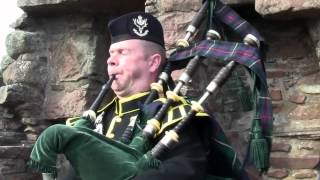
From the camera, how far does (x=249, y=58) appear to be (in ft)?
9.25

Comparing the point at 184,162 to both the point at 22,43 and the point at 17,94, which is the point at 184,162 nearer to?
the point at 17,94

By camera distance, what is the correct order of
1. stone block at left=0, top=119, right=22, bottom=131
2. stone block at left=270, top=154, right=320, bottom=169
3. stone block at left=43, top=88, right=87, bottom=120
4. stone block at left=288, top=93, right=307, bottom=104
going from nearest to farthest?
stone block at left=270, top=154, right=320, bottom=169 → stone block at left=288, top=93, right=307, bottom=104 → stone block at left=43, top=88, right=87, bottom=120 → stone block at left=0, top=119, right=22, bottom=131

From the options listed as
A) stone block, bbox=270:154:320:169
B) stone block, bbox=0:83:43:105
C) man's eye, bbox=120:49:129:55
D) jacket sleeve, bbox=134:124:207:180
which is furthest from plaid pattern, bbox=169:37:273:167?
stone block, bbox=0:83:43:105

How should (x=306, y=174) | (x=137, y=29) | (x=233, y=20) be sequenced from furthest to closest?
(x=306, y=174) < (x=233, y=20) < (x=137, y=29)

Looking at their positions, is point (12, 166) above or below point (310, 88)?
below

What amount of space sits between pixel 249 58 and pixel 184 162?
2.10 ft

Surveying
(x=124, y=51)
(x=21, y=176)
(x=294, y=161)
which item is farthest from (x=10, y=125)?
(x=294, y=161)

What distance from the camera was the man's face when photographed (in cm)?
279

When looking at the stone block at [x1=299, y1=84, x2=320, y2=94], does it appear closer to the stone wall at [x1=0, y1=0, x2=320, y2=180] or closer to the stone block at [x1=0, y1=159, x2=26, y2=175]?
the stone wall at [x1=0, y1=0, x2=320, y2=180]

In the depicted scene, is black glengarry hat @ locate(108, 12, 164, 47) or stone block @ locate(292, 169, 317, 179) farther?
stone block @ locate(292, 169, 317, 179)

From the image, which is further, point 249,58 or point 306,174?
point 306,174

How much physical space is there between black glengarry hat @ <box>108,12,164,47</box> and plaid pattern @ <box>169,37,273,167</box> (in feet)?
0.52

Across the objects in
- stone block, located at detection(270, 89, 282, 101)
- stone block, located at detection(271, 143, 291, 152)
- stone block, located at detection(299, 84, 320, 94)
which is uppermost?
stone block, located at detection(299, 84, 320, 94)

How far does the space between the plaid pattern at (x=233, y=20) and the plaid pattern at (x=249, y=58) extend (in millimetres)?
145
